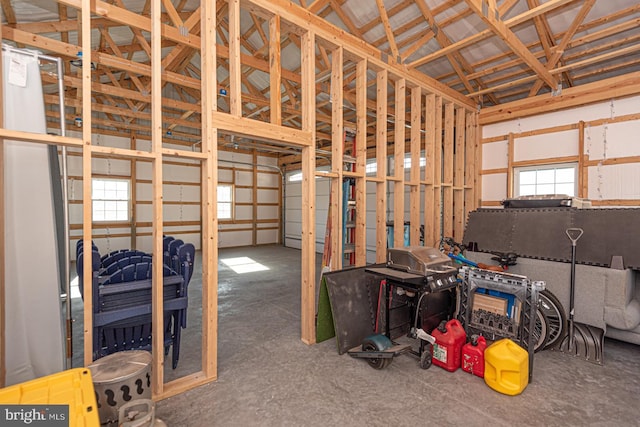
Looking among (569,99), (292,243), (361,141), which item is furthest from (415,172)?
(292,243)

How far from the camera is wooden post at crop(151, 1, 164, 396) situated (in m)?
2.60

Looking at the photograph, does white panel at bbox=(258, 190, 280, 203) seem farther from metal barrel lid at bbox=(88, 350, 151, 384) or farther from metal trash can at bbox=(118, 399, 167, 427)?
metal trash can at bbox=(118, 399, 167, 427)

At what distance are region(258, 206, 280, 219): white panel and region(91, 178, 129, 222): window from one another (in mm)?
4736

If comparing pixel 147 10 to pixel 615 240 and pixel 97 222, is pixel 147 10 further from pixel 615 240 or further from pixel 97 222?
pixel 615 240

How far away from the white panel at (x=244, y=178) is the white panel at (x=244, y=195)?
256 mm

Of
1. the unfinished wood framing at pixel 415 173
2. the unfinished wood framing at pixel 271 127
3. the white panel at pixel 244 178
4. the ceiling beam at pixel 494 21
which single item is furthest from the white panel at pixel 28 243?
the white panel at pixel 244 178

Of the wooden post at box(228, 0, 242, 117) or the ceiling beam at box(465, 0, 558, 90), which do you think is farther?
the ceiling beam at box(465, 0, 558, 90)

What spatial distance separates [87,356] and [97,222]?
831 cm

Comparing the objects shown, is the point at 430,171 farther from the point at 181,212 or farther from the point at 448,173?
the point at 181,212

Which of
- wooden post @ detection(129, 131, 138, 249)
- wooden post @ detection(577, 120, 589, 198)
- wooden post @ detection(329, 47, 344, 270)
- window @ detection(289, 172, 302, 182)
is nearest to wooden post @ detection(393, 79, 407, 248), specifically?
wooden post @ detection(329, 47, 344, 270)

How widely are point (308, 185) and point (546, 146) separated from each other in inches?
188

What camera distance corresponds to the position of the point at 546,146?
18.2ft

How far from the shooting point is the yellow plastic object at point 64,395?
1.57 meters

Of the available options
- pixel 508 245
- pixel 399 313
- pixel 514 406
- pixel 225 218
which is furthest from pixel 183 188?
pixel 514 406
